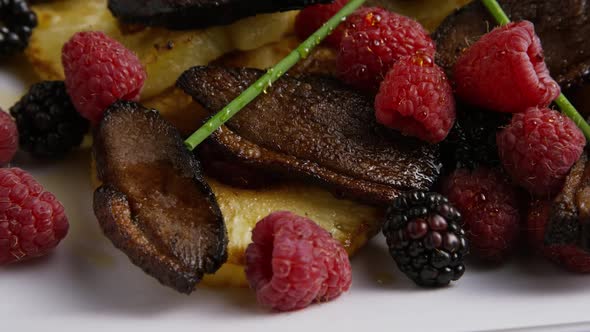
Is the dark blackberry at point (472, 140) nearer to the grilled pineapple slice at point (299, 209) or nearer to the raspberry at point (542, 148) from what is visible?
the raspberry at point (542, 148)

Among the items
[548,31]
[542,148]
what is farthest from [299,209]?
[548,31]

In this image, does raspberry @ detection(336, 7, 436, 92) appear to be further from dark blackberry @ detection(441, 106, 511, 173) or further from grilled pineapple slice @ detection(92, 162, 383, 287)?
grilled pineapple slice @ detection(92, 162, 383, 287)

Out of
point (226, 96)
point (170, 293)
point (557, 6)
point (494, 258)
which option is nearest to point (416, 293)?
point (494, 258)

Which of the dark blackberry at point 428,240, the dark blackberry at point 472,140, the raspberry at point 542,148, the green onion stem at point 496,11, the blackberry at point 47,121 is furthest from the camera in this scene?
the blackberry at point 47,121

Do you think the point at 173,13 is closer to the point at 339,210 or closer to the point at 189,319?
the point at 339,210

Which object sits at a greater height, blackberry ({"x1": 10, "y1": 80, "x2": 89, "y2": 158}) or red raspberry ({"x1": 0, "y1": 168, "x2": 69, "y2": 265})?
red raspberry ({"x1": 0, "y1": 168, "x2": 69, "y2": 265})

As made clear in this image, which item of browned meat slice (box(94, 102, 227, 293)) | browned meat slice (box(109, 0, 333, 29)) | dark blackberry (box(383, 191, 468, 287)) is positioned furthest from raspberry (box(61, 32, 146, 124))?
dark blackberry (box(383, 191, 468, 287))

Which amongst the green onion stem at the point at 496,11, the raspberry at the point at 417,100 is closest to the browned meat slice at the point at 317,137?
the raspberry at the point at 417,100
